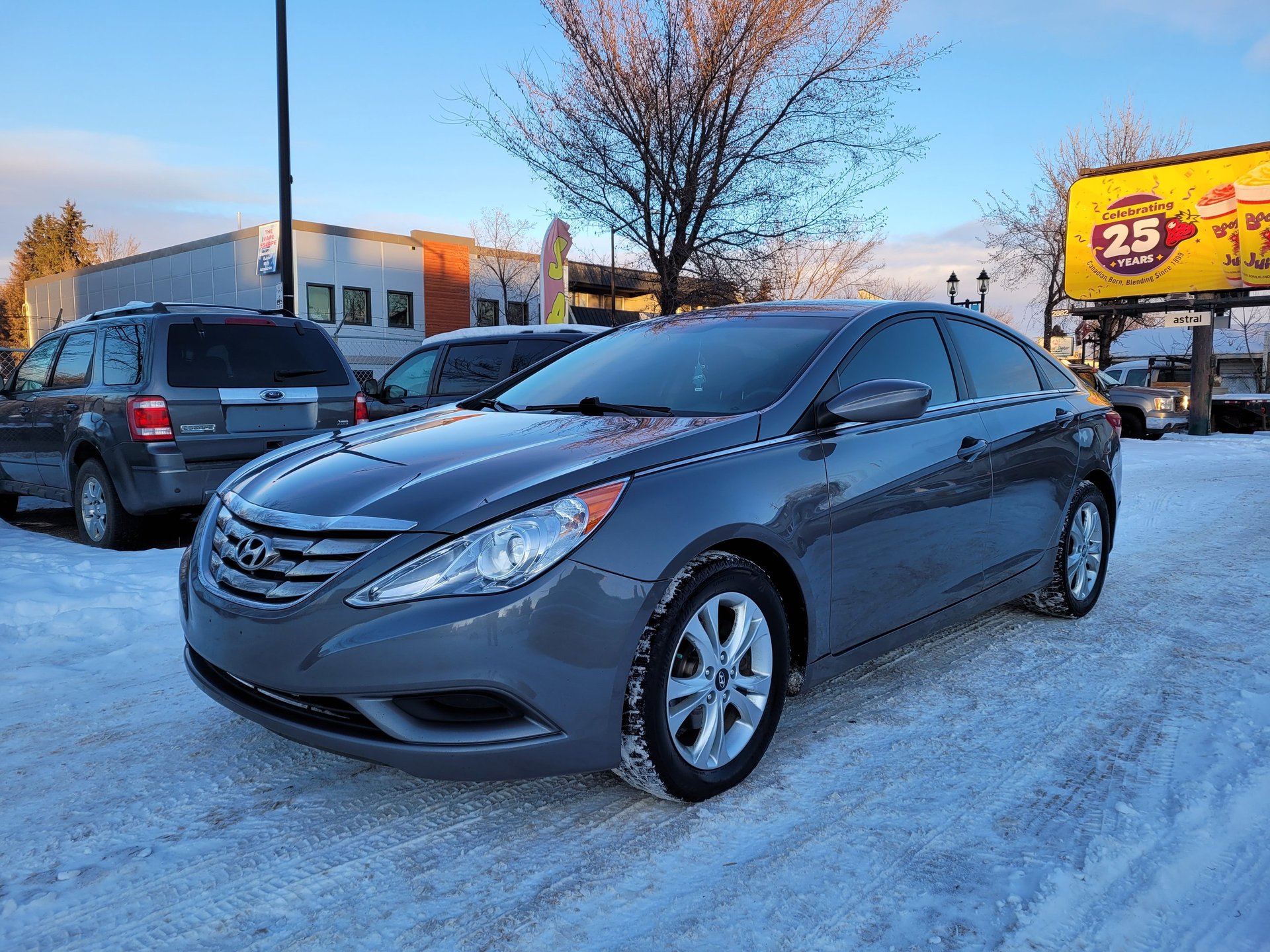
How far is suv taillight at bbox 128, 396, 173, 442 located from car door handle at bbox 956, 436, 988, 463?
5049 mm

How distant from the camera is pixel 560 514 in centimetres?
247

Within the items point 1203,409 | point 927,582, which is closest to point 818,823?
point 927,582

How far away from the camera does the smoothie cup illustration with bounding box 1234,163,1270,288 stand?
23172 mm

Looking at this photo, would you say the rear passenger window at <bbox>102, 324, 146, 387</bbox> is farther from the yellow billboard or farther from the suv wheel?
the yellow billboard

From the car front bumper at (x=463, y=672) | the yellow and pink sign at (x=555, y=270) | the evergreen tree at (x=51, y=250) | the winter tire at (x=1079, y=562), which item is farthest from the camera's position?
the evergreen tree at (x=51, y=250)

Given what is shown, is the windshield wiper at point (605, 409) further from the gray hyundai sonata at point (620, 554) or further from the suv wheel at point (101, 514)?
the suv wheel at point (101, 514)

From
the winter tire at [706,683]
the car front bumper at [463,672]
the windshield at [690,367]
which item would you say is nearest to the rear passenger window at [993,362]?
the windshield at [690,367]

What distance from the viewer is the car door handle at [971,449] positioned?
3769 mm

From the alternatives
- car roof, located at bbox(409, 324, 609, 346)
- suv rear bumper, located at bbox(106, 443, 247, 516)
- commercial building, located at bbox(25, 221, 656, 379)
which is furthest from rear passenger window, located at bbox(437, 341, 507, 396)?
commercial building, located at bbox(25, 221, 656, 379)

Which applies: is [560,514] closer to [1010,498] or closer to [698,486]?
[698,486]

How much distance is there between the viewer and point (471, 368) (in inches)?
344

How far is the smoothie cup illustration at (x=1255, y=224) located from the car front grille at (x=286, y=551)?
26938 millimetres

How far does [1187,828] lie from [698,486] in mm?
1648

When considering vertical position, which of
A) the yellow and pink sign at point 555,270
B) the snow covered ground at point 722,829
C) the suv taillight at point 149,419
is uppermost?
the yellow and pink sign at point 555,270
